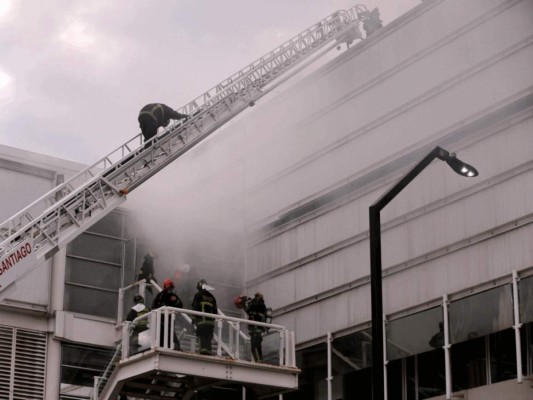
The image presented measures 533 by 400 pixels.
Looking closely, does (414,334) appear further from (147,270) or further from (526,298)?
(147,270)

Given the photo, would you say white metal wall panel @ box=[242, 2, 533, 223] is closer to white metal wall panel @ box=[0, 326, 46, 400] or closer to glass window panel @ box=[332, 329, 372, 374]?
glass window panel @ box=[332, 329, 372, 374]

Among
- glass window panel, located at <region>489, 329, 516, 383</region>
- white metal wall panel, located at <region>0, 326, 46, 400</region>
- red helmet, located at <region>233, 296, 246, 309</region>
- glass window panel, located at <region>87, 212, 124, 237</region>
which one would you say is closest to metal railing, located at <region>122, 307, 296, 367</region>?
red helmet, located at <region>233, 296, 246, 309</region>

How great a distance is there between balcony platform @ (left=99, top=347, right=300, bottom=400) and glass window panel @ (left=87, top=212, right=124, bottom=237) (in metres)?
4.87

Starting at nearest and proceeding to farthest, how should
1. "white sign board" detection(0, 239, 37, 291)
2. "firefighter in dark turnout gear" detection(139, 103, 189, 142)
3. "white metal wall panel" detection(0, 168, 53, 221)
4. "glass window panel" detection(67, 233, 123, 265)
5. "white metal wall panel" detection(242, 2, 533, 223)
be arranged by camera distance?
1. "white sign board" detection(0, 239, 37, 291)
2. "white metal wall panel" detection(242, 2, 533, 223)
3. "firefighter in dark turnout gear" detection(139, 103, 189, 142)
4. "white metal wall panel" detection(0, 168, 53, 221)
5. "glass window panel" detection(67, 233, 123, 265)

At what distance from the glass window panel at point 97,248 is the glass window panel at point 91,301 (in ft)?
2.70

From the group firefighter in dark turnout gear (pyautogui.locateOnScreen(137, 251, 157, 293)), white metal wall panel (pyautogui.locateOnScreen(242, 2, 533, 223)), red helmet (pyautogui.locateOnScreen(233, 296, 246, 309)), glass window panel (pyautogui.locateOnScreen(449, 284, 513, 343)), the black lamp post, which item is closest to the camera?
the black lamp post

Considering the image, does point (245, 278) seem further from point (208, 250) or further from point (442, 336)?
point (442, 336)

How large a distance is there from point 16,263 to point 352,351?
7800mm

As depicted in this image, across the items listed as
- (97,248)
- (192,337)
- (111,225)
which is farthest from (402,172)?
(97,248)

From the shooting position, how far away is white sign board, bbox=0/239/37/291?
2248 centimetres

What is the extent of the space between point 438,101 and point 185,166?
8.62m

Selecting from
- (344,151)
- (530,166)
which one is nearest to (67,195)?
(344,151)

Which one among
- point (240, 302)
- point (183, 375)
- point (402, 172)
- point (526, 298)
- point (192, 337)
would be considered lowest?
point (183, 375)

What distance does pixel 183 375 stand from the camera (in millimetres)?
24281
